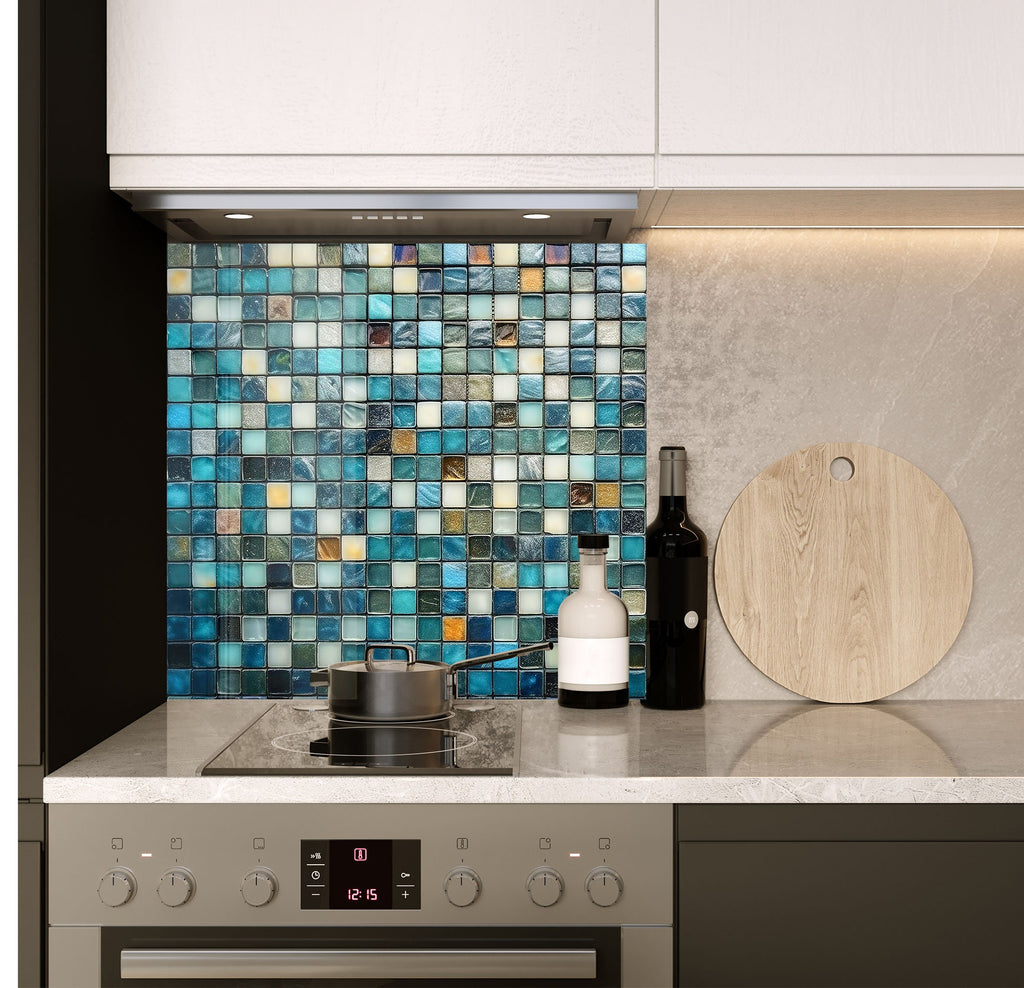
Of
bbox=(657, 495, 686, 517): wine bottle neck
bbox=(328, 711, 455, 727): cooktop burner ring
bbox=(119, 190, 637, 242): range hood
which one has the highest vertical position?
bbox=(119, 190, 637, 242): range hood

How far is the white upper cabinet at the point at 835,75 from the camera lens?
158 centimetres

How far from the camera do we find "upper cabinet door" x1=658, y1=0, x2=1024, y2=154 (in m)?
1.58

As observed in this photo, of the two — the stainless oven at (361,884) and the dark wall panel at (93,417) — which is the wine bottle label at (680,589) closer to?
the stainless oven at (361,884)

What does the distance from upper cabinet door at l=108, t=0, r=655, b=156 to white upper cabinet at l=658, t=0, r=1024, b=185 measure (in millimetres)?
65

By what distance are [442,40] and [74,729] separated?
3.66 feet

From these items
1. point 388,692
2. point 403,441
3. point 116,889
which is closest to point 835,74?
point 403,441

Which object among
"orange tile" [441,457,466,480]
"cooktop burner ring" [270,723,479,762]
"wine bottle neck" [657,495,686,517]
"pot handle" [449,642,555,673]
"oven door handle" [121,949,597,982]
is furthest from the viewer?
"orange tile" [441,457,466,480]

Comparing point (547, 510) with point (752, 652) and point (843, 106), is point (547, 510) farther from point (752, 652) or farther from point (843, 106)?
point (843, 106)

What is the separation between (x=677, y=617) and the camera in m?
1.81

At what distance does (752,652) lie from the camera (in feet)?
6.38

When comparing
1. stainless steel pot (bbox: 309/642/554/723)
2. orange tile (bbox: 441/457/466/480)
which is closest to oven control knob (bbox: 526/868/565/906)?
stainless steel pot (bbox: 309/642/554/723)

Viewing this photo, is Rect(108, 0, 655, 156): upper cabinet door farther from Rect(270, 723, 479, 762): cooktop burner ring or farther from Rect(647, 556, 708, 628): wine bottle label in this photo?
Rect(270, 723, 479, 762): cooktop burner ring

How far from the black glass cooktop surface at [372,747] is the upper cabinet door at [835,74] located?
91 centimetres

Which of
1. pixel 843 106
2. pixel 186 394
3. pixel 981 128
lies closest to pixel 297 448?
pixel 186 394
